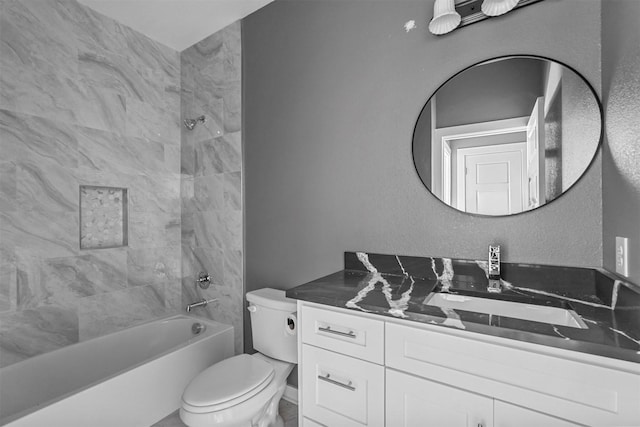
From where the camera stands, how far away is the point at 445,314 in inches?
37.8

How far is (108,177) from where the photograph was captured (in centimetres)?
224

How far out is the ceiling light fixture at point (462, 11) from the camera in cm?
129

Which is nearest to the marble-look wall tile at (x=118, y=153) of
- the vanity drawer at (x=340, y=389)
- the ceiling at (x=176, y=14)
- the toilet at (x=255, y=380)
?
the ceiling at (x=176, y=14)

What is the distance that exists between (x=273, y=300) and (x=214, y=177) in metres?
Result: 1.21

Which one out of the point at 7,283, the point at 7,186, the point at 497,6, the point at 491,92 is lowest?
the point at 7,283

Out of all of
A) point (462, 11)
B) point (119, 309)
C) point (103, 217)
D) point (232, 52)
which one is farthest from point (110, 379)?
point (462, 11)

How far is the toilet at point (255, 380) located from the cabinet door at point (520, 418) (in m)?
1.01

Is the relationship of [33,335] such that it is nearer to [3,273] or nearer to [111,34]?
[3,273]

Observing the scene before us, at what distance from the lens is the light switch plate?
3.14 ft

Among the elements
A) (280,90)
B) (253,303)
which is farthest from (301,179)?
(253,303)

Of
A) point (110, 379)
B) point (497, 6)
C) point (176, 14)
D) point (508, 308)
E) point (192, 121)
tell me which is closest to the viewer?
point (508, 308)

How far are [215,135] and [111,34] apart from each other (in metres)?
1.03

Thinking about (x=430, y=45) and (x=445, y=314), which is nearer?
(x=445, y=314)

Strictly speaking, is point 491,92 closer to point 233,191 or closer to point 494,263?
point 494,263
